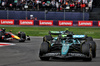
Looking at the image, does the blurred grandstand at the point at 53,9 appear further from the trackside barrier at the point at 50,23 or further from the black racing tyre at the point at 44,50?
the black racing tyre at the point at 44,50

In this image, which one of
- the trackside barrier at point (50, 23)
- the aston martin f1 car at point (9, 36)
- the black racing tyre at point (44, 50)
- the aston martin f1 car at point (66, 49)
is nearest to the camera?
the aston martin f1 car at point (66, 49)

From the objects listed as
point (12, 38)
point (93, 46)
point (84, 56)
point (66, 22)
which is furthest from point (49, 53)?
point (66, 22)

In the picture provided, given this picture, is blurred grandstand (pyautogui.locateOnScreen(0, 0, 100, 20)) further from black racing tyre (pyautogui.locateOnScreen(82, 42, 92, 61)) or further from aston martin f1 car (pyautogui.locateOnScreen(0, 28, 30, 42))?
black racing tyre (pyautogui.locateOnScreen(82, 42, 92, 61))

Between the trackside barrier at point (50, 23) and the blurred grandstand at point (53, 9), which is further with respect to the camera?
the blurred grandstand at point (53, 9)

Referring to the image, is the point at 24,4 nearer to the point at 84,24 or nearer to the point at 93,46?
the point at 84,24

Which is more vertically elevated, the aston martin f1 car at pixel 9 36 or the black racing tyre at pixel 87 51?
the black racing tyre at pixel 87 51

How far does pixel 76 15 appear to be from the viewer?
1580 inches

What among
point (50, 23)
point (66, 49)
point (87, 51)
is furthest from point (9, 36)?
point (50, 23)

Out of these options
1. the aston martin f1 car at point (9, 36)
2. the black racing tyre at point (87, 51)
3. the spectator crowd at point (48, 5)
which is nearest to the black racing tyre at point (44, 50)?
the black racing tyre at point (87, 51)

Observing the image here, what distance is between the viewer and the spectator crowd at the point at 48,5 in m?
40.7

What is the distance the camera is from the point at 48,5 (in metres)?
41.3

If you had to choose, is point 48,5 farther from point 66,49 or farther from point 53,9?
point 66,49

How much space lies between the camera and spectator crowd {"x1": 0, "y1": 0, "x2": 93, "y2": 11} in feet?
133

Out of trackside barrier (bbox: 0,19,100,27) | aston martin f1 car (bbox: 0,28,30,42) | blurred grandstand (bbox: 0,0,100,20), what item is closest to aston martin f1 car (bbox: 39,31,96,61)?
aston martin f1 car (bbox: 0,28,30,42)
